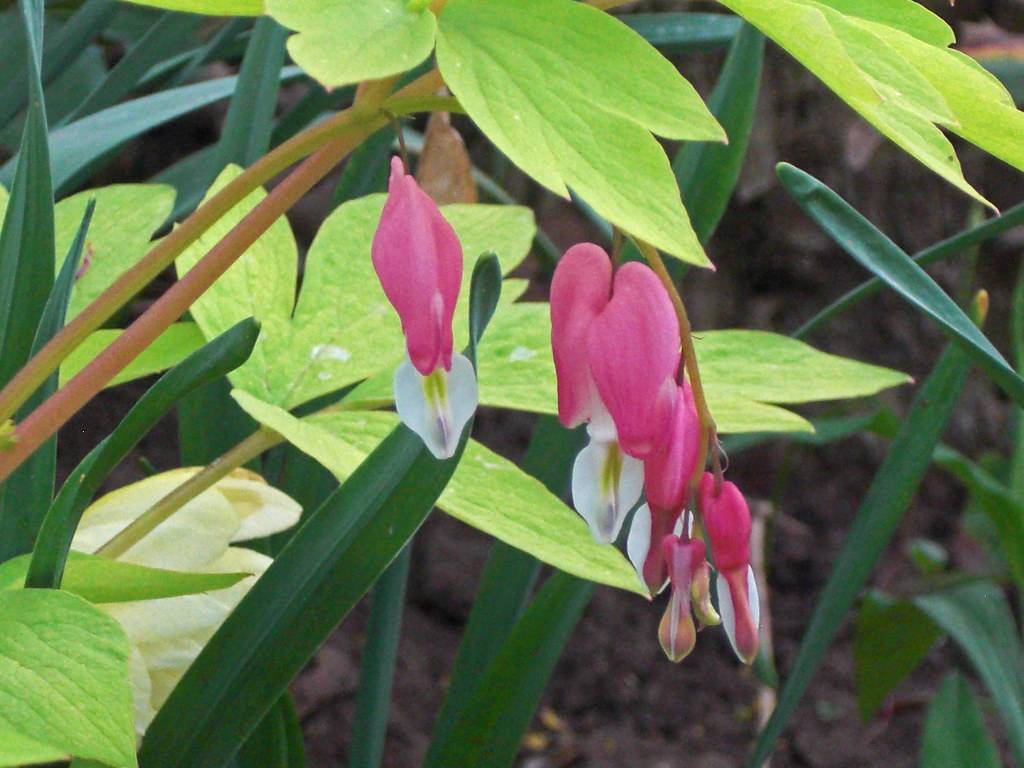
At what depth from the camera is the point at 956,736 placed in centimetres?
103

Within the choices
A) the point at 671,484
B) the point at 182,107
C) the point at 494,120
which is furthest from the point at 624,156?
the point at 182,107

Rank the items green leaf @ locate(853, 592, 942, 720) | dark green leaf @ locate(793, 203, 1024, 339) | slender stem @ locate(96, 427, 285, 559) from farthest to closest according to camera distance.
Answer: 1. green leaf @ locate(853, 592, 942, 720)
2. dark green leaf @ locate(793, 203, 1024, 339)
3. slender stem @ locate(96, 427, 285, 559)

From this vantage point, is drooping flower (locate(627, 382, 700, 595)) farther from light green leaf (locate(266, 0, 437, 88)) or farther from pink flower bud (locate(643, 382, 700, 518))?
light green leaf (locate(266, 0, 437, 88))

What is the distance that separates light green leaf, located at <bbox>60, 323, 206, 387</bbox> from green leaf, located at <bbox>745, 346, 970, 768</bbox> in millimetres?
480

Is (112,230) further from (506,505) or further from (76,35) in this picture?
(76,35)

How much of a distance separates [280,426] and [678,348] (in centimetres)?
17

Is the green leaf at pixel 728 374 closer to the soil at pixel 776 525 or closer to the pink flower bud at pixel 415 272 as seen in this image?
the pink flower bud at pixel 415 272

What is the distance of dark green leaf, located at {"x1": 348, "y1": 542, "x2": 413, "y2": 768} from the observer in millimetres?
831

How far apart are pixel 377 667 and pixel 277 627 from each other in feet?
1.09

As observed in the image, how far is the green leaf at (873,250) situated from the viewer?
46 cm

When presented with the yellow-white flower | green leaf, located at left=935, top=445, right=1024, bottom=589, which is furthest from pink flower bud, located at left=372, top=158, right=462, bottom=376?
green leaf, located at left=935, top=445, right=1024, bottom=589

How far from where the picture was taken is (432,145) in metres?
0.82

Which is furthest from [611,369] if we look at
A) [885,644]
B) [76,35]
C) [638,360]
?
[885,644]

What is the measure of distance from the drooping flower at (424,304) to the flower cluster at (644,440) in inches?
1.6
